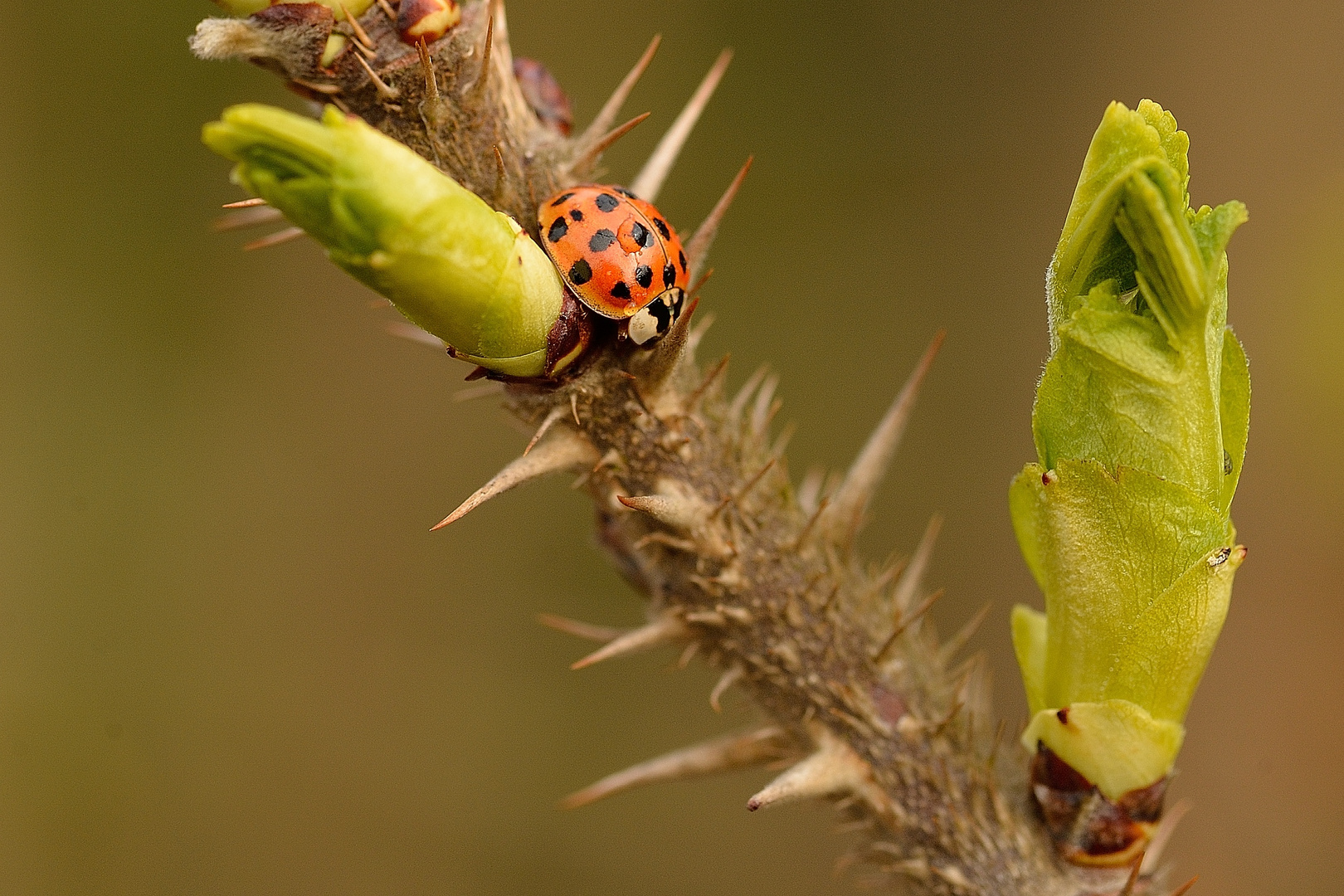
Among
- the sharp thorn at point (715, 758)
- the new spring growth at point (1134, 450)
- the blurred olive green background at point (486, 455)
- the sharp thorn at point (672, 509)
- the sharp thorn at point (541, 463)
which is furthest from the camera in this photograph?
the blurred olive green background at point (486, 455)

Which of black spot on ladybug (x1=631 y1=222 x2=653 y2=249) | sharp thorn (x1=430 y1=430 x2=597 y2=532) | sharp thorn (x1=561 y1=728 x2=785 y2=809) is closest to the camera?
sharp thorn (x1=430 y1=430 x2=597 y2=532)

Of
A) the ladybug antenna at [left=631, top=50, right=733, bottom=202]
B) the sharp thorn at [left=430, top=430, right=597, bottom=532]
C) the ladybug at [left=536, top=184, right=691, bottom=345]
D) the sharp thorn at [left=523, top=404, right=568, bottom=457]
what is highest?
the ladybug antenna at [left=631, top=50, right=733, bottom=202]

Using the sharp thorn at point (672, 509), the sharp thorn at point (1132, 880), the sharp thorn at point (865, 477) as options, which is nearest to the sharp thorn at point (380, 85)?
the sharp thorn at point (672, 509)

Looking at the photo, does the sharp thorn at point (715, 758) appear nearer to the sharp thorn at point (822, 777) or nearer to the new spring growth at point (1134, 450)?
the sharp thorn at point (822, 777)

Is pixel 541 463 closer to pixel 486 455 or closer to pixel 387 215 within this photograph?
pixel 387 215

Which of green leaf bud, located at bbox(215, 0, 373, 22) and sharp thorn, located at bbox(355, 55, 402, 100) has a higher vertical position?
green leaf bud, located at bbox(215, 0, 373, 22)

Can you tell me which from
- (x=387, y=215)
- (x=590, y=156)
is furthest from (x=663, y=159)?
(x=387, y=215)

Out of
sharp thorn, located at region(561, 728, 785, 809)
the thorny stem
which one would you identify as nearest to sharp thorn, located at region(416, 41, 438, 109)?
the thorny stem

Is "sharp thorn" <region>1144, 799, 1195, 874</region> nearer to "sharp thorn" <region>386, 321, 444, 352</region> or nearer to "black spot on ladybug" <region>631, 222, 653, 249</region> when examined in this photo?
"black spot on ladybug" <region>631, 222, 653, 249</region>
